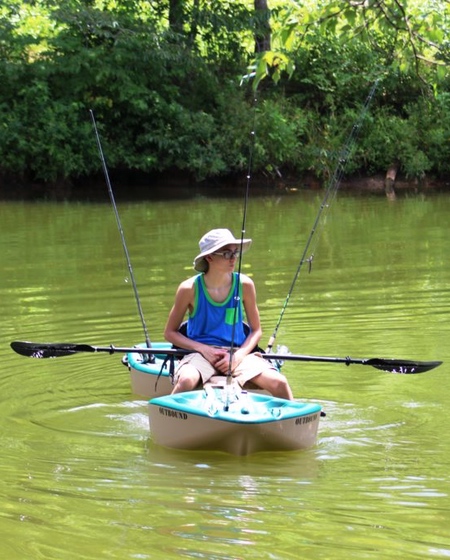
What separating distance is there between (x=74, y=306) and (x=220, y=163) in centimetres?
1553

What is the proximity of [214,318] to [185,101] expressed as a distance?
2176 cm

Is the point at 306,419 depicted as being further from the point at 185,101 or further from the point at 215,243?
the point at 185,101

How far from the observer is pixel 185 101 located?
28.5m

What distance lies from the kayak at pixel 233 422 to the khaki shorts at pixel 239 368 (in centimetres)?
31

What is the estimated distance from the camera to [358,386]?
8500mm

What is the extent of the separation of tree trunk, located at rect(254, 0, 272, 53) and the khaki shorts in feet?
67.5

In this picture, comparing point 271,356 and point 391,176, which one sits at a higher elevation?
point 391,176

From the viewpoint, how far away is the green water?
16.7 ft

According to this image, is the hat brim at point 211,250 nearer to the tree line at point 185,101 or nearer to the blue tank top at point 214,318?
the blue tank top at point 214,318

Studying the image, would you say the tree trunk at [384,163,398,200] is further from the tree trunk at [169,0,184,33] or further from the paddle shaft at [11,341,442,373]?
the paddle shaft at [11,341,442,373]

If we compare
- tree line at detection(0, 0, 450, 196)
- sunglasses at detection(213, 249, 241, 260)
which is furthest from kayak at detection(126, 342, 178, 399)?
tree line at detection(0, 0, 450, 196)

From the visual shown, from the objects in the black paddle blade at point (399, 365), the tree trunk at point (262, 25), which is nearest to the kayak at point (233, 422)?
the black paddle blade at point (399, 365)

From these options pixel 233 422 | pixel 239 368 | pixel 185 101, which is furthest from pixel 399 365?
pixel 185 101

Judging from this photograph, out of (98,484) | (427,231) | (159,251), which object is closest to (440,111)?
(427,231)
